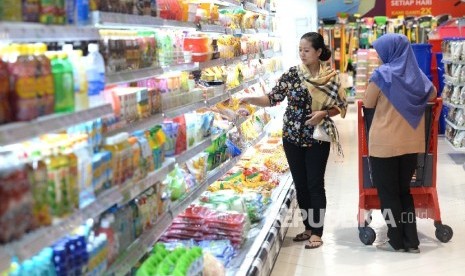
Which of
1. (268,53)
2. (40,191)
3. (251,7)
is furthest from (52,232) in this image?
(268,53)

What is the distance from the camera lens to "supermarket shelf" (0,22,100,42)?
1949mm

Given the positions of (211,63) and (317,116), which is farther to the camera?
(317,116)

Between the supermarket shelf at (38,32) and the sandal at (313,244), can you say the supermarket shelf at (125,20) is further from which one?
the sandal at (313,244)

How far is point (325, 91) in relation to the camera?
5.14 m

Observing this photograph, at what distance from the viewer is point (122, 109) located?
293 centimetres

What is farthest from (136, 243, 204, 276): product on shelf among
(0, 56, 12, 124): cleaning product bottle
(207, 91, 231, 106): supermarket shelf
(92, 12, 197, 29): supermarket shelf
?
(207, 91, 231, 106): supermarket shelf

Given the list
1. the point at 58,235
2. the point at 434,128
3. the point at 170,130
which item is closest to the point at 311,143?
the point at 434,128

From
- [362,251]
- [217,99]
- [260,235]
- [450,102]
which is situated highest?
[217,99]

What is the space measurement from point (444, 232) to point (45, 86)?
13.3ft

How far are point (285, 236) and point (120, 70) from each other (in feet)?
10.5

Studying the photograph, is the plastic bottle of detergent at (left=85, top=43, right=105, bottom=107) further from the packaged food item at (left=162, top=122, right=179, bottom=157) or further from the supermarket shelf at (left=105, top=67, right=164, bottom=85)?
the packaged food item at (left=162, top=122, right=179, bottom=157)

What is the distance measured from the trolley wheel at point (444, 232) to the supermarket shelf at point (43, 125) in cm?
366

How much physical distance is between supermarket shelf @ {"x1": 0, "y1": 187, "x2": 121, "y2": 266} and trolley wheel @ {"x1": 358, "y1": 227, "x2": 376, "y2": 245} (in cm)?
316

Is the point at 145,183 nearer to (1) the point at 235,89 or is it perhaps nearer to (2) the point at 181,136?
(2) the point at 181,136
